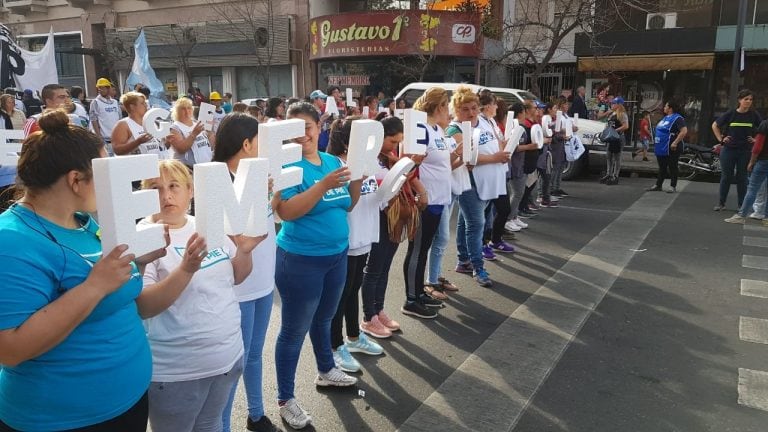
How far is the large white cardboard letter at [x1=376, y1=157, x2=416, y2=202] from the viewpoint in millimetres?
3980

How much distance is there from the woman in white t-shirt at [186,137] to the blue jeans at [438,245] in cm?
278

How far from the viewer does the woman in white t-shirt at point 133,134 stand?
242 inches

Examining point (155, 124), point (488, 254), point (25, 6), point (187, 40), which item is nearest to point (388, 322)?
point (488, 254)

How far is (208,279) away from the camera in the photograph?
2.24 meters

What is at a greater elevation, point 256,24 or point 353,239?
point 256,24

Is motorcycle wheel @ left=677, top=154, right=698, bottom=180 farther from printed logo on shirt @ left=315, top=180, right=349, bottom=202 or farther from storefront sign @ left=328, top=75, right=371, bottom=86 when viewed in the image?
storefront sign @ left=328, top=75, right=371, bottom=86

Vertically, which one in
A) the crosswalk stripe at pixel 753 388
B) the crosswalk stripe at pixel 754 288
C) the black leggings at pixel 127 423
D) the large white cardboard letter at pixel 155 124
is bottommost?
the crosswalk stripe at pixel 753 388

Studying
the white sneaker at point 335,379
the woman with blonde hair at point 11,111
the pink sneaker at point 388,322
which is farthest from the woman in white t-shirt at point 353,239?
the woman with blonde hair at point 11,111

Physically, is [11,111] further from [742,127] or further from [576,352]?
[742,127]

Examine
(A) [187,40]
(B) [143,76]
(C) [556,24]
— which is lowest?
(B) [143,76]

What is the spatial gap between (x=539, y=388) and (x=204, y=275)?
2567 mm

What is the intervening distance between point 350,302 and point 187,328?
2097 millimetres

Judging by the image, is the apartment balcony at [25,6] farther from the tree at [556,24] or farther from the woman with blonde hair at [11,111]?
the woman with blonde hair at [11,111]

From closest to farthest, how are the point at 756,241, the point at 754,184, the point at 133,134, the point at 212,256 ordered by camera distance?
the point at 212,256 < the point at 133,134 < the point at 756,241 < the point at 754,184
